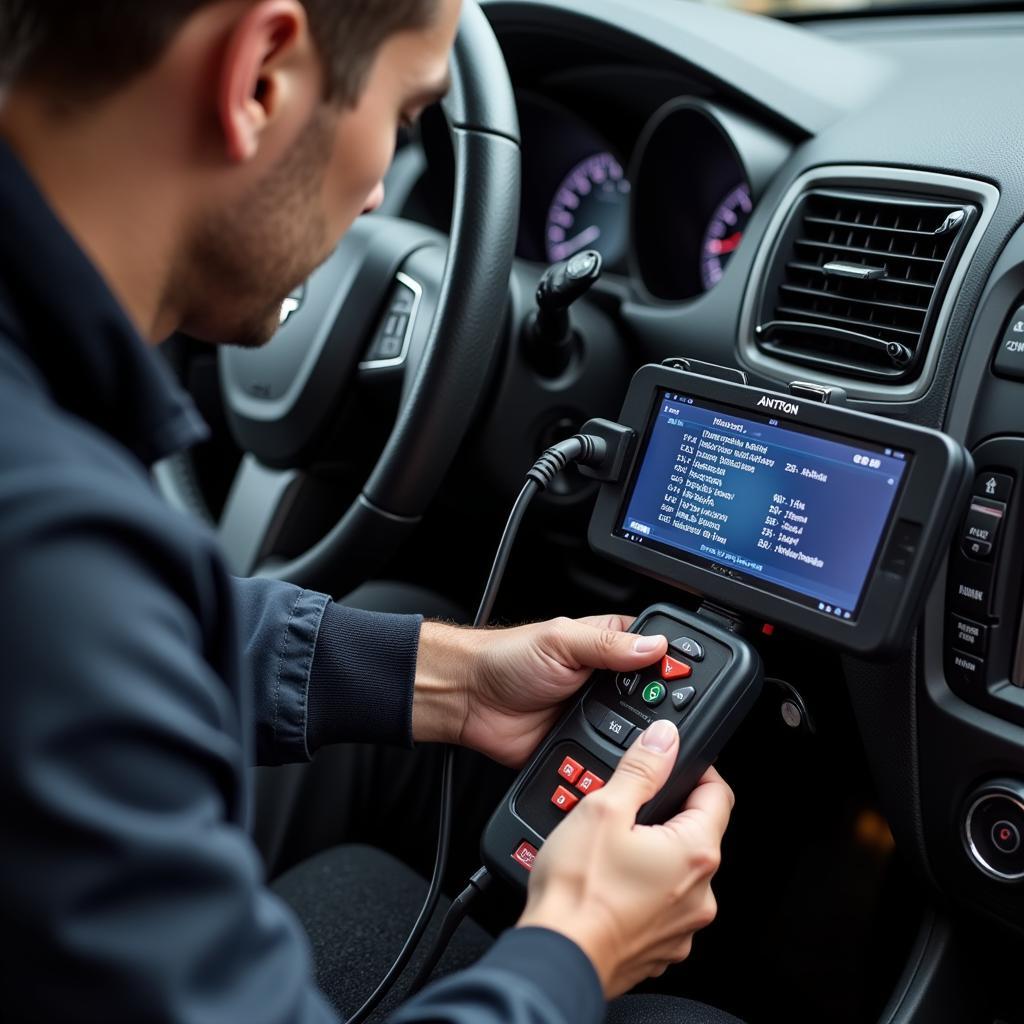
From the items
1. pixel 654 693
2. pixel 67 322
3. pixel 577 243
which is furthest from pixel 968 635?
pixel 577 243

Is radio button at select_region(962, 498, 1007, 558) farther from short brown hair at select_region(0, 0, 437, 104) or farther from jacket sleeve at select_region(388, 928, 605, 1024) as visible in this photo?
short brown hair at select_region(0, 0, 437, 104)

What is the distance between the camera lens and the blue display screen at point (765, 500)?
2.77 feet

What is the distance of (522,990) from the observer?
604 millimetres

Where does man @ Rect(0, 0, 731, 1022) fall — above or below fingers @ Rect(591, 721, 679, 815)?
above

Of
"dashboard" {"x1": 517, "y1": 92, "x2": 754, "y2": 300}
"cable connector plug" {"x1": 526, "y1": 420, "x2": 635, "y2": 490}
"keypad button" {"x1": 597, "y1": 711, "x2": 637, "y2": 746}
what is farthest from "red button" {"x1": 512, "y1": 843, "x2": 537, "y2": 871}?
"dashboard" {"x1": 517, "y1": 92, "x2": 754, "y2": 300}

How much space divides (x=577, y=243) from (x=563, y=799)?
1005 mm

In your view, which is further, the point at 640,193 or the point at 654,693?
the point at 640,193

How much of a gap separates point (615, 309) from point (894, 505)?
0.60m

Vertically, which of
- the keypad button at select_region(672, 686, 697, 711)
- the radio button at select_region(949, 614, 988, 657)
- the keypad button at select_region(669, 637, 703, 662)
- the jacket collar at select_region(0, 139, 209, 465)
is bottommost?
the keypad button at select_region(672, 686, 697, 711)

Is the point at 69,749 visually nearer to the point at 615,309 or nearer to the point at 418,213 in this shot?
the point at 615,309

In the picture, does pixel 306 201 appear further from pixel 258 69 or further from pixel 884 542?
pixel 884 542

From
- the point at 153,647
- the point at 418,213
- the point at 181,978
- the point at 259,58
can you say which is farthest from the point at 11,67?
the point at 418,213

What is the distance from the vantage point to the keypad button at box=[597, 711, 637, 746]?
2.92 ft

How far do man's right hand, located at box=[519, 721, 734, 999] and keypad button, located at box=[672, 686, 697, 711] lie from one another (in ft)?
0.22
